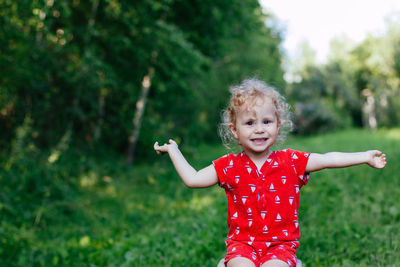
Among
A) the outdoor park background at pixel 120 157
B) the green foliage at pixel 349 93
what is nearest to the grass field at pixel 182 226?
the outdoor park background at pixel 120 157

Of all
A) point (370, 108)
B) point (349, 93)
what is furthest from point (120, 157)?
point (349, 93)

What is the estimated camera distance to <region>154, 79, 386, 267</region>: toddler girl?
2447 millimetres

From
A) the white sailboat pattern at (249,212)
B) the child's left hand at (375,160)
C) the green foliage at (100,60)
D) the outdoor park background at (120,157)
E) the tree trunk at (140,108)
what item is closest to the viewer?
the child's left hand at (375,160)

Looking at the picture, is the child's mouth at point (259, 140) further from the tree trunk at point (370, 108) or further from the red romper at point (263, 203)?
the tree trunk at point (370, 108)

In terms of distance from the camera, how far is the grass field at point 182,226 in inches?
154

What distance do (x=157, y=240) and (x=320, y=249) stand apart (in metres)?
1.82

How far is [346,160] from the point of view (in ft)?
7.96

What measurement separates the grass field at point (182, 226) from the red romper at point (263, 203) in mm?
1245

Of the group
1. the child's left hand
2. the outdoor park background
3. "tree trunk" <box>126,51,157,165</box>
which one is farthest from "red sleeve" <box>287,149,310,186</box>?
"tree trunk" <box>126,51,157,165</box>

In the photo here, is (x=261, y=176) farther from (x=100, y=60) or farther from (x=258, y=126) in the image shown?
(x=100, y=60)

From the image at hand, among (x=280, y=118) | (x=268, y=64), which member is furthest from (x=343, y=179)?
(x=268, y=64)

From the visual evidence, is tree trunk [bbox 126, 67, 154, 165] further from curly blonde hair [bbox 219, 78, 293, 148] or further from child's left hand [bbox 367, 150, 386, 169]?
child's left hand [bbox 367, 150, 386, 169]

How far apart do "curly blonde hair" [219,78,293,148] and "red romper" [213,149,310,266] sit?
25cm

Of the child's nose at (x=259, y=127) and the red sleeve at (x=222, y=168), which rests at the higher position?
the child's nose at (x=259, y=127)
